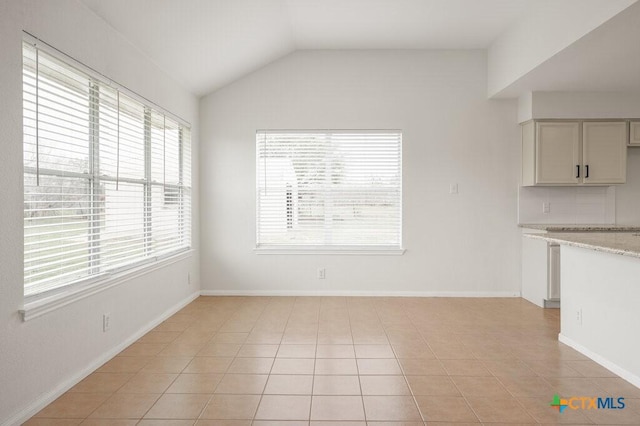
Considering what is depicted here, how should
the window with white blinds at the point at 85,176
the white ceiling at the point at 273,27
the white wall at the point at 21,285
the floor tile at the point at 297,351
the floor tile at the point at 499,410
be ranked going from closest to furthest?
the white wall at the point at 21,285
the floor tile at the point at 499,410
the window with white blinds at the point at 85,176
the floor tile at the point at 297,351
the white ceiling at the point at 273,27

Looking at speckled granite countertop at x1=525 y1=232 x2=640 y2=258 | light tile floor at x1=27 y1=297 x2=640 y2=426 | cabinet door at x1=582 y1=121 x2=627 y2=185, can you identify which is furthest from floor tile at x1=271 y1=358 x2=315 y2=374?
cabinet door at x1=582 y1=121 x2=627 y2=185

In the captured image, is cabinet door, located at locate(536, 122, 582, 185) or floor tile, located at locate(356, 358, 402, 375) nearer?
floor tile, located at locate(356, 358, 402, 375)

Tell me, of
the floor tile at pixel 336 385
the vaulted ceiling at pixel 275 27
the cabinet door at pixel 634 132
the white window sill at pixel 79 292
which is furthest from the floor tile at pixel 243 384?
the cabinet door at pixel 634 132

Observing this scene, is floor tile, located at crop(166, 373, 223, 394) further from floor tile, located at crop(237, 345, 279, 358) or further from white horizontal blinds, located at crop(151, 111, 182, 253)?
white horizontal blinds, located at crop(151, 111, 182, 253)

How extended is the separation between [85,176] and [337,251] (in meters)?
3.26

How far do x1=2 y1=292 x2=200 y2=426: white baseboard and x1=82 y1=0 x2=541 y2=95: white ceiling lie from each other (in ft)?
8.41

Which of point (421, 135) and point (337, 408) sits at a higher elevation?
point (421, 135)

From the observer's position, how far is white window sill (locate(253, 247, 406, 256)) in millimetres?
5570

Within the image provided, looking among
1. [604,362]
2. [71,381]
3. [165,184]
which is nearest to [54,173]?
[71,381]

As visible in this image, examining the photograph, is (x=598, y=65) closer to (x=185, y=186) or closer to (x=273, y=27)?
(x=273, y=27)

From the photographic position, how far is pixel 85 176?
10.1ft

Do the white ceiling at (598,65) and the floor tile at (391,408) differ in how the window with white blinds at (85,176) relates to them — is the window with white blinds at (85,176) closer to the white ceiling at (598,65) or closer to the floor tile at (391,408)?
the floor tile at (391,408)

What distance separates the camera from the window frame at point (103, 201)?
2600 mm

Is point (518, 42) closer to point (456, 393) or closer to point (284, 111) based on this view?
point (284, 111)
